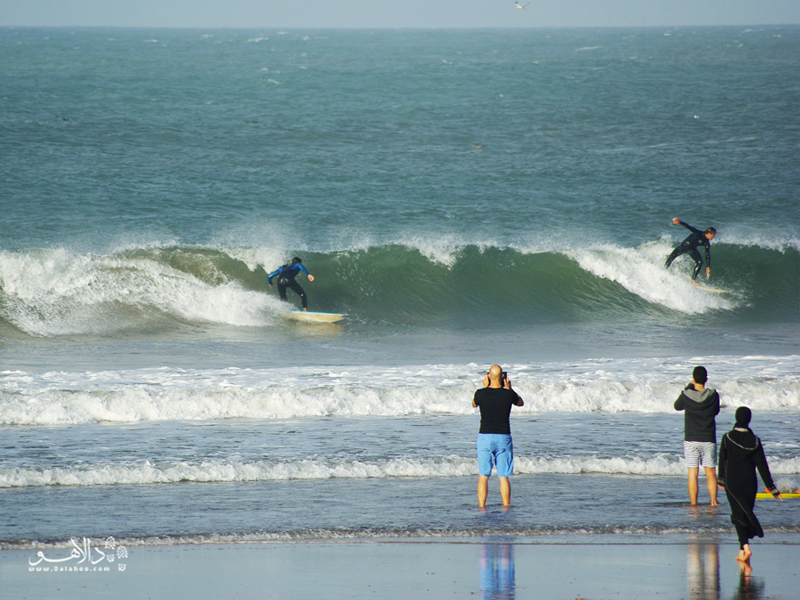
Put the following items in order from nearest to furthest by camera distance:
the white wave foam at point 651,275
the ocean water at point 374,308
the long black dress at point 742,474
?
the long black dress at point 742,474
the ocean water at point 374,308
the white wave foam at point 651,275

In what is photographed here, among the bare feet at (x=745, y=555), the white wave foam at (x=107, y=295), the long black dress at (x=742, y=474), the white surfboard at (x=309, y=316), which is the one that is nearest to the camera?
the bare feet at (x=745, y=555)

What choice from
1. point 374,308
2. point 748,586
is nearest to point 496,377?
point 748,586

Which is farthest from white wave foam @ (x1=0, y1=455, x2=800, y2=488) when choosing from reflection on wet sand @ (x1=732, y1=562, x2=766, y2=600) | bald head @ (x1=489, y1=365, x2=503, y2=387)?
reflection on wet sand @ (x1=732, y1=562, x2=766, y2=600)

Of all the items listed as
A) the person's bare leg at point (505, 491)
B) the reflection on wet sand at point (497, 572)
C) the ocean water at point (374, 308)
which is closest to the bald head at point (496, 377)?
the person's bare leg at point (505, 491)

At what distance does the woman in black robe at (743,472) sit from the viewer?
18.0 feet

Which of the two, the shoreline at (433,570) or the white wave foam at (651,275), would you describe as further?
the white wave foam at (651,275)

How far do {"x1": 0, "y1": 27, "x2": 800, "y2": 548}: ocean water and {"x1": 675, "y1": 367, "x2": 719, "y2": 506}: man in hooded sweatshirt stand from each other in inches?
14.0

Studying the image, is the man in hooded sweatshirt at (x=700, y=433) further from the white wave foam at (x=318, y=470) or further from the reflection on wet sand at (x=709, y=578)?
the reflection on wet sand at (x=709, y=578)

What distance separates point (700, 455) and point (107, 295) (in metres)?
14.1

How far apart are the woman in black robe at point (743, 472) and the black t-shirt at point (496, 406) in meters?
1.68

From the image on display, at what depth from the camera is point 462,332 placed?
16.9m

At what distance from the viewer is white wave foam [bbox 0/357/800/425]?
9594 millimetres

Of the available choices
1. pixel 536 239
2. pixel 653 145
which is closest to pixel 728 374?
pixel 536 239

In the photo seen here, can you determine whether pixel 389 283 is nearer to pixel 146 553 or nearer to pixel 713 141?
pixel 146 553
